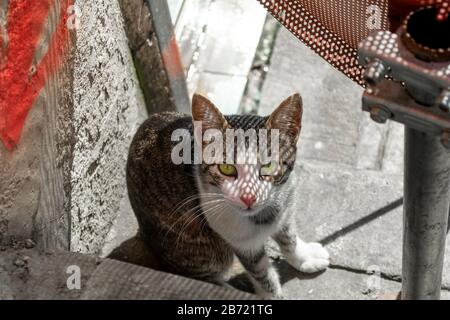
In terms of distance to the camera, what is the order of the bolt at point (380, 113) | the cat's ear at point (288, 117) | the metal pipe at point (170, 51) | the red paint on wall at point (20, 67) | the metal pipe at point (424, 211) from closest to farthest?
the bolt at point (380, 113) → the metal pipe at point (424, 211) → the red paint on wall at point (20, 67) → the cat's ear at point (288, 117) → the metal pipe at point (170, 51)

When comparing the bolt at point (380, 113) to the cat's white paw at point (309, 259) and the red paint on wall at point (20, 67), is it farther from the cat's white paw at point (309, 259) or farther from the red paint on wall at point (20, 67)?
the cat's white paw at point (309, 259)

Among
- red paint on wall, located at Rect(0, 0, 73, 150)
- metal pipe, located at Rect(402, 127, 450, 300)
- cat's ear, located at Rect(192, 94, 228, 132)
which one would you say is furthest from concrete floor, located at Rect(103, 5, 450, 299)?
red paint on wall, located at Rect(0, 0, 73, 150)

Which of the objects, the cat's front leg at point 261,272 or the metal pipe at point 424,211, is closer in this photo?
the metal pipe at point 424,211

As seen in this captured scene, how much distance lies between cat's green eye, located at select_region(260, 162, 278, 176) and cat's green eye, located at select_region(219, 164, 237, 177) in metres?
0.11

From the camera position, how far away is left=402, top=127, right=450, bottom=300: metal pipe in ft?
4.66

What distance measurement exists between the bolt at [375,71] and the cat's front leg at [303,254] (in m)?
1.77

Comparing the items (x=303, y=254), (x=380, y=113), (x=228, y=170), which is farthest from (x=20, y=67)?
(x=303, y=254)

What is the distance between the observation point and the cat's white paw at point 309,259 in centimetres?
303

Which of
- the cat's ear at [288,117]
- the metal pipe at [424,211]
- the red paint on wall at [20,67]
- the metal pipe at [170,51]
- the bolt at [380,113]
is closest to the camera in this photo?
the bolt at [380,113]

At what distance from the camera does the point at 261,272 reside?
282 centimetres

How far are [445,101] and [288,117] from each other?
48.9 inches

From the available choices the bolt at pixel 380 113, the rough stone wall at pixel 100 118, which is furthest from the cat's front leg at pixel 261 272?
the bolt at pixel 380 113

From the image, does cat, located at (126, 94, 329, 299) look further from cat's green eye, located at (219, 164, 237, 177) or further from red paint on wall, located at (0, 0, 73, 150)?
red paint on wall, located at (0, 0, 73, 150)

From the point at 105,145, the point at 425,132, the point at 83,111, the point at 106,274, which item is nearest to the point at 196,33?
the point at 105,145
